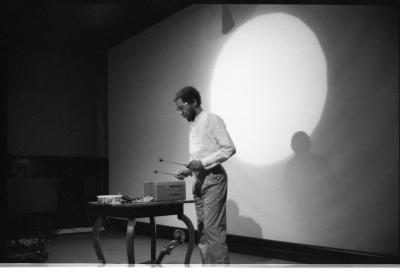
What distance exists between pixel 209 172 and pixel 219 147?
0.72 feet

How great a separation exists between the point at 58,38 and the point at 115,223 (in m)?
3.47

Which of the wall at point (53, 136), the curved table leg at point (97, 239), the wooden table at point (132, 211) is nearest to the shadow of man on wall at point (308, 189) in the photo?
the wooden table at point (132, 211)

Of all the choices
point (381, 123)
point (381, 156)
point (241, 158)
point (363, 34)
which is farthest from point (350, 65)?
point (241, 158)

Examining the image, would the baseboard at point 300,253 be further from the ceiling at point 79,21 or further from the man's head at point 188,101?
the ceiling at point 79,21

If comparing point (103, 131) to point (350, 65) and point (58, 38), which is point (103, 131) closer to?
point (58, 38)

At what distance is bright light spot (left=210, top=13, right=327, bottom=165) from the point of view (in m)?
3.67

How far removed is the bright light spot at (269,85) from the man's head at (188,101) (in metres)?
1.18

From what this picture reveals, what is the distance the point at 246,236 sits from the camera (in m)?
4.20

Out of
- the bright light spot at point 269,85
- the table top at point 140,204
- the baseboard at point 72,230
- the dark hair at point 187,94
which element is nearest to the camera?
the table top at point 140,204

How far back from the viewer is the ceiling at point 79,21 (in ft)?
17.6

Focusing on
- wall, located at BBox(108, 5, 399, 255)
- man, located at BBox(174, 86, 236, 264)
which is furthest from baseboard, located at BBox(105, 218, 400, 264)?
man, located at BBox(174, 86, 236, 264)


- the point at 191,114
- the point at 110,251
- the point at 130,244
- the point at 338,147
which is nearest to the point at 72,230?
the point at 110,251

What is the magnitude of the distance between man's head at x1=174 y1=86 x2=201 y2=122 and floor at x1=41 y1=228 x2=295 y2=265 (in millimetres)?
1589

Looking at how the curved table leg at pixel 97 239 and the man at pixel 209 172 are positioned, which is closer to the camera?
the man at pixel 209 172
